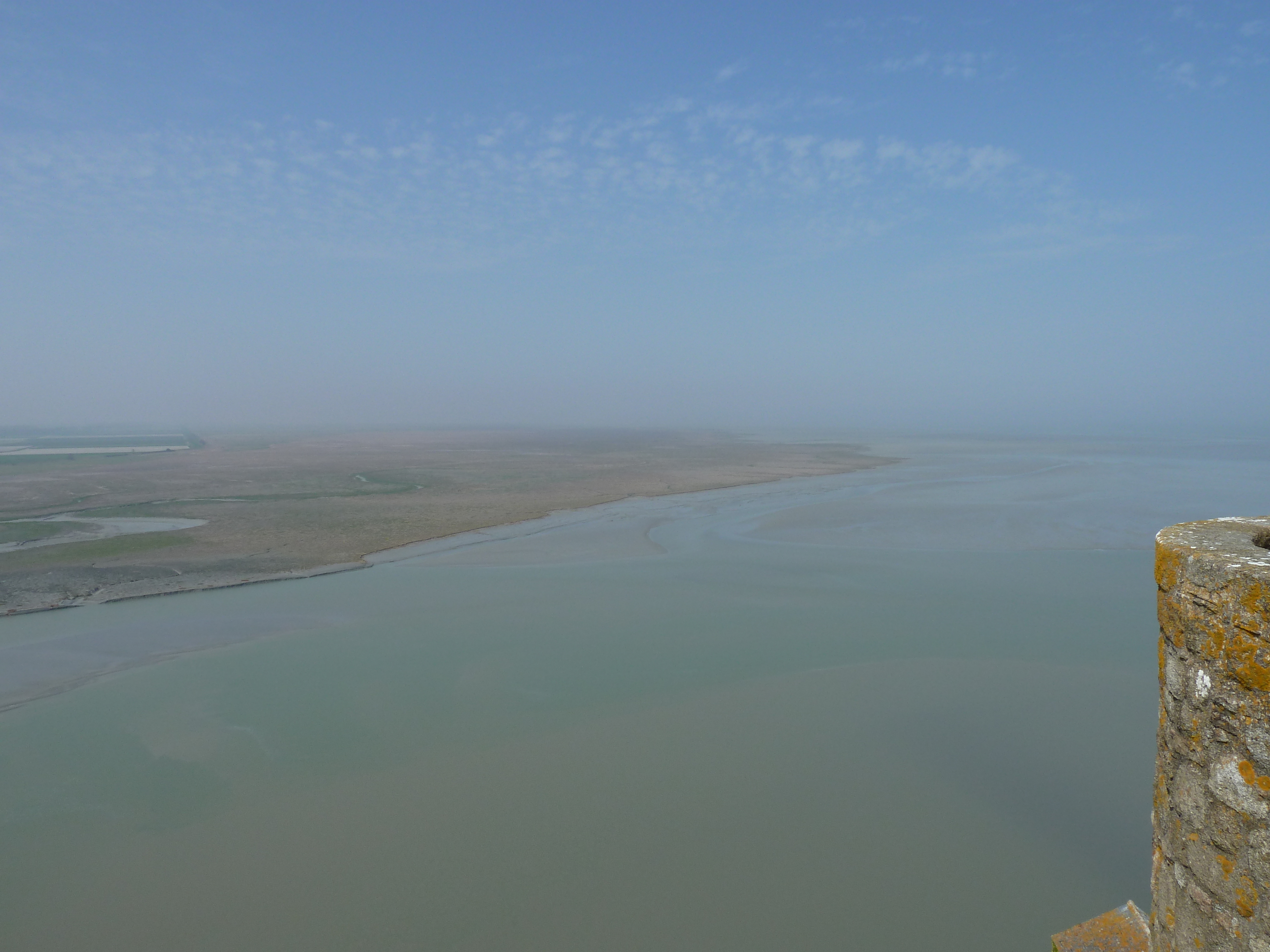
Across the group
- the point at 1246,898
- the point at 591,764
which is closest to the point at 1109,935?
the point at 1246,898

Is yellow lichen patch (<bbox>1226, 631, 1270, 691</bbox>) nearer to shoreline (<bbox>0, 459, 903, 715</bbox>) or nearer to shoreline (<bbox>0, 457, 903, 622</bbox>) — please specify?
shoreline (<bbox>0, 459, 903, 715</bbox>)

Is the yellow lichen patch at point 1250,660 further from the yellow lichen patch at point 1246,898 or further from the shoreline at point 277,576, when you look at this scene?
the shoreline at point 277,576

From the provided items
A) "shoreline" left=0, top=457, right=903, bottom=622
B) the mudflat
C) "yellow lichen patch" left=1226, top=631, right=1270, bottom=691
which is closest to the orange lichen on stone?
"yellow lichen patch" left=1226, top=631, right=1270, bottom=691

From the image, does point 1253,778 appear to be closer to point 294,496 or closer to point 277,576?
point 277,576

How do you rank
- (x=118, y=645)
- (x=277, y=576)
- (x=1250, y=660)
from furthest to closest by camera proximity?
1. (x=277, y=576)
2. (x=118, y=645)
3. (x=1250, y=660)

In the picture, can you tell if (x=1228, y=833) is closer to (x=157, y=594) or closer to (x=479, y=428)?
(x=157, y=594)

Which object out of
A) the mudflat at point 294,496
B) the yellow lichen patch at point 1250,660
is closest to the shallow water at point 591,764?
the mudflat at point 294,496
